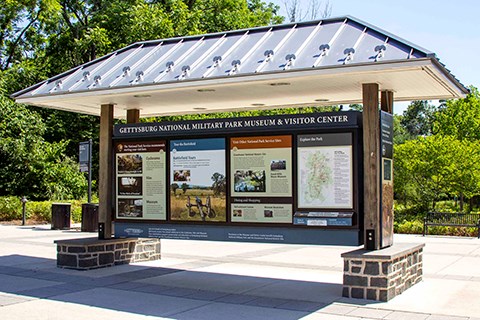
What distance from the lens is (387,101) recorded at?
10570mm

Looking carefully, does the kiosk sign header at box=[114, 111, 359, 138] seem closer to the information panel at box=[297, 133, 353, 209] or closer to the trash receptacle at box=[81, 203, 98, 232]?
the information panel at box=[297, 133, 353, 209]

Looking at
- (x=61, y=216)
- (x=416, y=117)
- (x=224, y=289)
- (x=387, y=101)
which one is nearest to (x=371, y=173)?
(x=387, y=101)

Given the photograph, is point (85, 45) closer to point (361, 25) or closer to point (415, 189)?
point (415, 189)

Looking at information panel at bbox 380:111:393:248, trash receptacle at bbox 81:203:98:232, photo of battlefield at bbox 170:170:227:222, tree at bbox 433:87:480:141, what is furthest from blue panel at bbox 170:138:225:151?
tree at bbox 433:87:480:141

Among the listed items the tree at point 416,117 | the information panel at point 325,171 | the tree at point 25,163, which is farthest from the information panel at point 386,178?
the tree at point 416,117

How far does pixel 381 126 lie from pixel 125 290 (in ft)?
16.4

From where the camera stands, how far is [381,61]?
8438 millimetres

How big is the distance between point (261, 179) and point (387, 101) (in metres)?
2.62

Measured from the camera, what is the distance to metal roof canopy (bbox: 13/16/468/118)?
351 inches

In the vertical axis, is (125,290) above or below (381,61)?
below

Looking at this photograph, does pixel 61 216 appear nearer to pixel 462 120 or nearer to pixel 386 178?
pixel 386 178

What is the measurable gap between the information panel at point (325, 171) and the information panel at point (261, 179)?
0.25 meters

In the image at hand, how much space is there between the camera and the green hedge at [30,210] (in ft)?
81.7

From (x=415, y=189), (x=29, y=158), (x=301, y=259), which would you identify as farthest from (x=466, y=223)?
(x=29, y=158)
